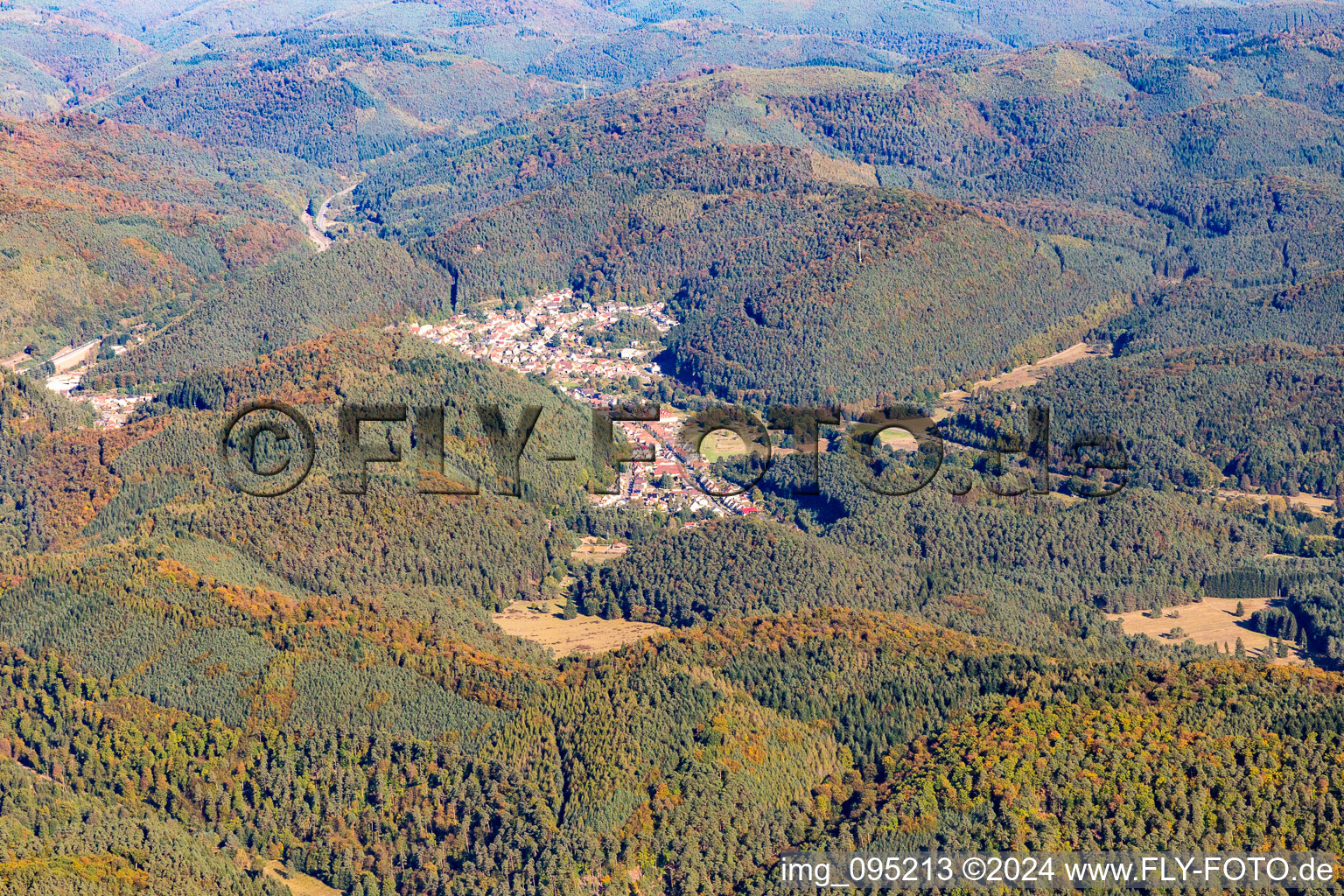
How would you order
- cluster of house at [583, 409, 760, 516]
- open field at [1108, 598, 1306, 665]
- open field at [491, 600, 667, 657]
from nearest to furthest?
open field at [491, 600, 667, 657] → open field at [1108, 598, 1306, 665] → cluster of house at [583, 409, 760, 516]

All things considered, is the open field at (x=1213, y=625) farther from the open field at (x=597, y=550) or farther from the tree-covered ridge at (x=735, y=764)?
the open field at (x=597, y=550)

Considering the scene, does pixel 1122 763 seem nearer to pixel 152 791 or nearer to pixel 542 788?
pixel 542 788

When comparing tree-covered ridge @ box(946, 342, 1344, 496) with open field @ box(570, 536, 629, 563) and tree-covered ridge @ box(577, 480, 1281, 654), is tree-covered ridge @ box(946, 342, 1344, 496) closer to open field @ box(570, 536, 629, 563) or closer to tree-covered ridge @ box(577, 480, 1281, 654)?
tree-covered ridge @ box(577, 480, 1281, 654)

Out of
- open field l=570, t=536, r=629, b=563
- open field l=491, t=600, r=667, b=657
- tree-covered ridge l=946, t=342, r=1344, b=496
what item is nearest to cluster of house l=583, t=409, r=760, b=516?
open field l=570, t=536, r=629, b=563

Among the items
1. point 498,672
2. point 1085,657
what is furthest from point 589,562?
point 1085,657

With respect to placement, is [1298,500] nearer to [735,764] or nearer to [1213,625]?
[1213,625]
